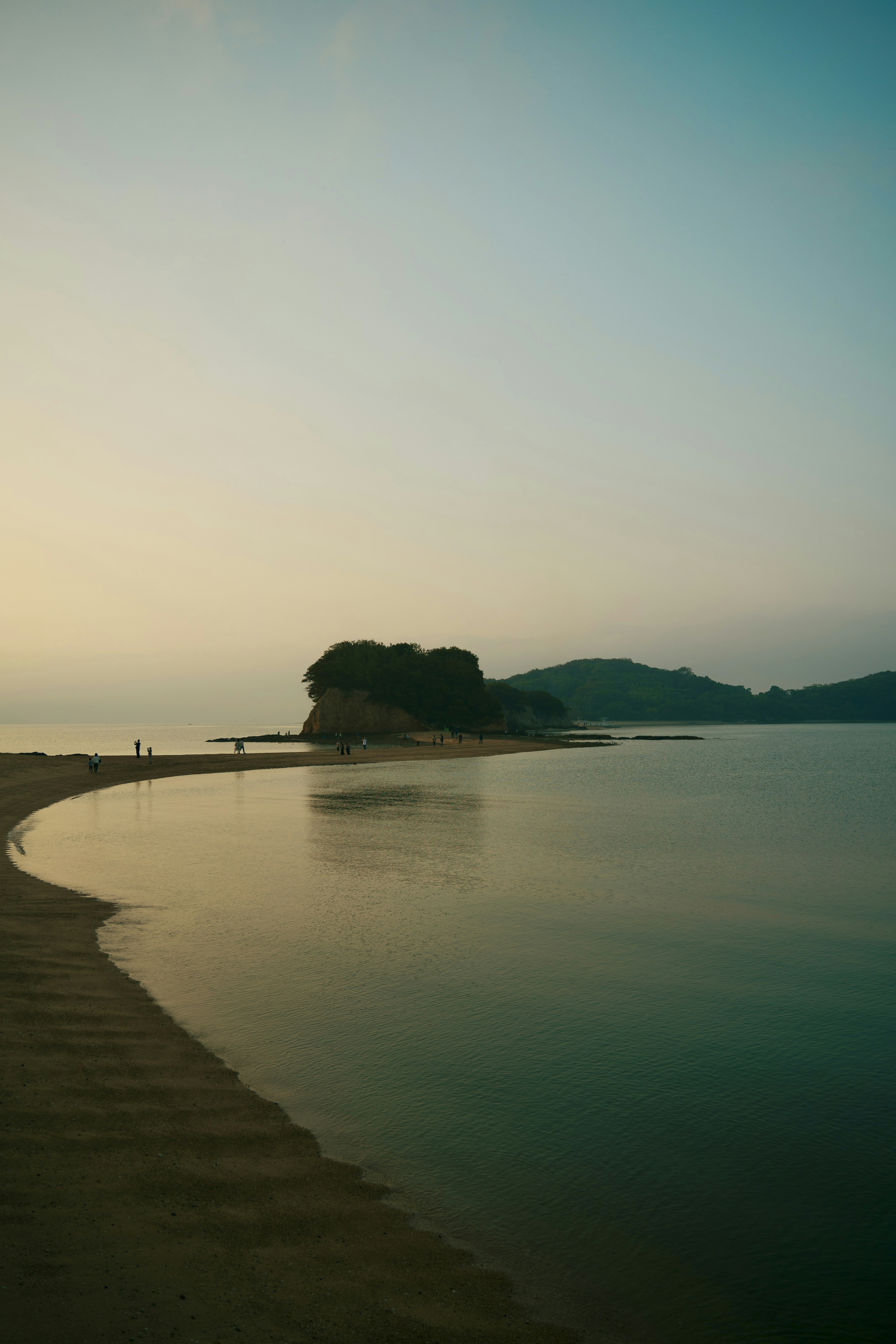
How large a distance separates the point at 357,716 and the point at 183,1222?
143 metres

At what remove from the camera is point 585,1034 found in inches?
407

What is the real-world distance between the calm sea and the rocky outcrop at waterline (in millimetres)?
119419

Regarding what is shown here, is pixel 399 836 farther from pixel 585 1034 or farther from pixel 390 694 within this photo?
pixel 390 694

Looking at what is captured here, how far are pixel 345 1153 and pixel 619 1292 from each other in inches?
103

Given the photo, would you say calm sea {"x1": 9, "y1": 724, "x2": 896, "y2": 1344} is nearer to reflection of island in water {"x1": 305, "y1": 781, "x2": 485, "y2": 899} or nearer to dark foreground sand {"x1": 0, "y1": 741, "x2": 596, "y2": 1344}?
reflection of island in water {"x1": 305, "y1": 781, "x2": 485, "y2": 899}

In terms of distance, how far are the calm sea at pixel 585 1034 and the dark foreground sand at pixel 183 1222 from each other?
1.84ft

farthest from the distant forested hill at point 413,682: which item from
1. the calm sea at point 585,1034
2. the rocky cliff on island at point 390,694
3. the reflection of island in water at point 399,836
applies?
the calm sea at point 585,1034

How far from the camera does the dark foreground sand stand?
4648mm

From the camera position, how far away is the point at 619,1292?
5445 millimetres

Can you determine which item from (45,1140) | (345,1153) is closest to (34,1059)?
(45,1140)

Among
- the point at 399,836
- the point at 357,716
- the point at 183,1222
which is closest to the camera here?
the point at 183,1222

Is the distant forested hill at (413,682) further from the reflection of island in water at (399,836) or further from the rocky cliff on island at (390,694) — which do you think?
the reflection of island in water at (399,836)

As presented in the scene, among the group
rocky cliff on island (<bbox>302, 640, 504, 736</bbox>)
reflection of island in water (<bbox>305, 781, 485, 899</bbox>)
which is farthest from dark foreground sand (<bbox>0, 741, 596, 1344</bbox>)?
rocky cliff on island (<bbox>302, 640, 504, 736</bbox>)

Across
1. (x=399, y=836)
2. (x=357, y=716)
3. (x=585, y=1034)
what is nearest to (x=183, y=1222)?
(x=585, y=1034)
